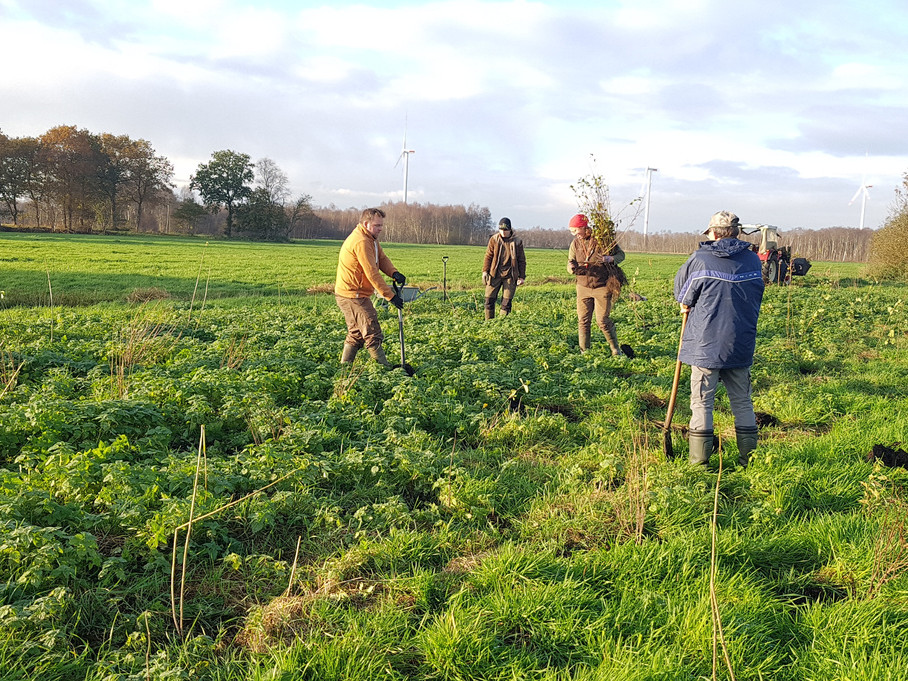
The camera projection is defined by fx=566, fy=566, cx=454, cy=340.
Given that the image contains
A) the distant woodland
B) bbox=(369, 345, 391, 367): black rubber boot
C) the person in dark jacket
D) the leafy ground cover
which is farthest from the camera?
the distant woodland

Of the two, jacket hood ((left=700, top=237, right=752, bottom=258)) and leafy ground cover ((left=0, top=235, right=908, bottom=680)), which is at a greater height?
jacket hood ((left=700, top=237, right=752, bottom=258))

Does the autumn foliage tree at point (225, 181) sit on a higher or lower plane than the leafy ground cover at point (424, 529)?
higher

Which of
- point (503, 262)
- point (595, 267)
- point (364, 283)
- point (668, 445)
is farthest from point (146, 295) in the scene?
point (668, 445)

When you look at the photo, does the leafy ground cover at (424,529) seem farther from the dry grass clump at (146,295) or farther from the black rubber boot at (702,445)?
the dry grass clump at (146,295)

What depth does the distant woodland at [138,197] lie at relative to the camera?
67.6 meters

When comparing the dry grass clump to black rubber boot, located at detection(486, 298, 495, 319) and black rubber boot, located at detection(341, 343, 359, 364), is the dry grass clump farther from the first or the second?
black rubber boot, located at detection(341, 343, 359, 364)

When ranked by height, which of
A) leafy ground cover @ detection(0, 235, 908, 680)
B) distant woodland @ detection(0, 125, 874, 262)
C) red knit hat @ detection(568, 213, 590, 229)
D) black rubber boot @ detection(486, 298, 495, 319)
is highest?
distant woodland @ detection(0, 125, 874, 262)

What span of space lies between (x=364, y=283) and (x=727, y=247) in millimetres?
4859

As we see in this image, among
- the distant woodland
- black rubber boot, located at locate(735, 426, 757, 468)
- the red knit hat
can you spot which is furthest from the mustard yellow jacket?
the distant woodland

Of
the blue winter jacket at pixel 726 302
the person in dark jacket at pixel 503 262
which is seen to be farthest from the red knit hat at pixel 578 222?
the blue winter jacket at pixel 726 302

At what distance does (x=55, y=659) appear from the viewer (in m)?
2.88

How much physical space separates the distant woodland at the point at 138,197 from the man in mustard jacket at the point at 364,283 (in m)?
63.6

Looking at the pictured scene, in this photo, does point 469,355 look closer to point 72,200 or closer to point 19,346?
point 19,346

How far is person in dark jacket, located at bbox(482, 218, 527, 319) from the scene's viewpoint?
1293cm
